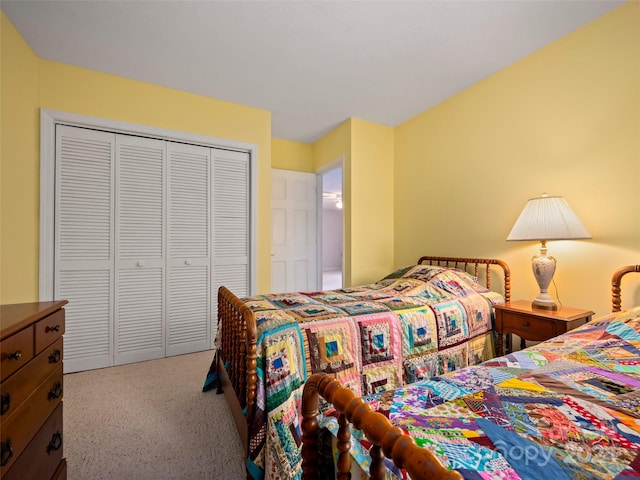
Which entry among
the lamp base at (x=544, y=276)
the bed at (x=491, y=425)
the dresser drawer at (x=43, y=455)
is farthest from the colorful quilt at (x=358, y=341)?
the dresser drawer at (x=43, y=455)

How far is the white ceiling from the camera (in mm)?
1878

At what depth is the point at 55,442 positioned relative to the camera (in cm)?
117

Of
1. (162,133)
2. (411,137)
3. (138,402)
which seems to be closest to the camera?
(138,402)

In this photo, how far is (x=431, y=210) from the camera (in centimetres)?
322

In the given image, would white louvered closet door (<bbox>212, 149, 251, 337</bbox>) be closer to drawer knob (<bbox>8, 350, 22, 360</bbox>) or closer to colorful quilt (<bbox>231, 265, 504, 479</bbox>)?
colorful quilt (<bbox>231, 265, 504, 479</bbox>)

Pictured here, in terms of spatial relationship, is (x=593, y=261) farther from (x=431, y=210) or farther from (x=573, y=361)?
(x=431, y=210)

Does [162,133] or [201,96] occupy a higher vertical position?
[201,96]

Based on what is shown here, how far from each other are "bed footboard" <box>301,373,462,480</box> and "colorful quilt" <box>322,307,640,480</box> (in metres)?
0.08

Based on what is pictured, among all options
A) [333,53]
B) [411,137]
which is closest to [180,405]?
[333,53]

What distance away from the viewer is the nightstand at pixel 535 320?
1794 mm

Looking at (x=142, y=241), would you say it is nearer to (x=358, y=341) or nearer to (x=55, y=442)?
(x=55, y=442)

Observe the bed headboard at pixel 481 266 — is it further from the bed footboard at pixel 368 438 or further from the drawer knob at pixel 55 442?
the drawer knob at pixel 55 442

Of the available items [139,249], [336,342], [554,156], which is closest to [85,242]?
[139,249]

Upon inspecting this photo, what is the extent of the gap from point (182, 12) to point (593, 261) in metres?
3.23
